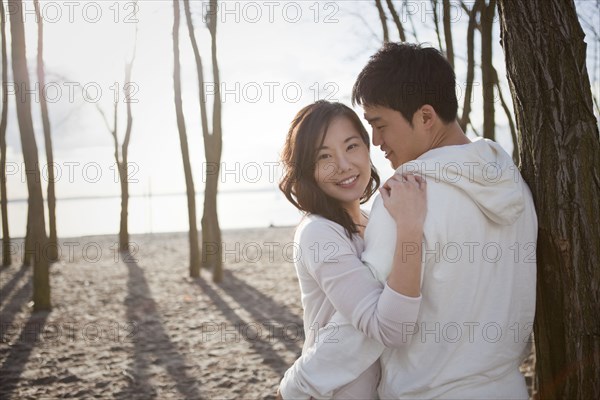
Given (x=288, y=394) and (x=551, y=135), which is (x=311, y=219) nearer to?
(x=288, y=394)

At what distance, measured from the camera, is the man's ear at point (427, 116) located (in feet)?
6.59

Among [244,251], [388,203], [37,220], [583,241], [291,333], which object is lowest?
[244,251]

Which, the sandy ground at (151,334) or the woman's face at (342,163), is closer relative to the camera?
the woman's face at (342,163)

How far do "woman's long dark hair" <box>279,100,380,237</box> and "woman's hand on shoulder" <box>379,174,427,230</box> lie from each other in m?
0.45

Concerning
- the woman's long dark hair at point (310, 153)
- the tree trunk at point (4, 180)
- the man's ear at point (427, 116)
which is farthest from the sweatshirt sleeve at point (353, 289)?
the tree trunk at point (4, 180)

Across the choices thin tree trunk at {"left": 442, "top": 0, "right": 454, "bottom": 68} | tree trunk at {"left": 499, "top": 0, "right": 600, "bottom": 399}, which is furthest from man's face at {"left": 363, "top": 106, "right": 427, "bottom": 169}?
thin tree trunk at {"left": 442, "top": 0, "right": 454, "bottom": 68}

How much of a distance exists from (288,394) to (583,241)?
4.40ft

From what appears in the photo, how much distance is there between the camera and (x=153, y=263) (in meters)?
14.1

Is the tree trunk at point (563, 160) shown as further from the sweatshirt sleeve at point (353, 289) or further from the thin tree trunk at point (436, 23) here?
the thin tree trunk at point (436, 23)

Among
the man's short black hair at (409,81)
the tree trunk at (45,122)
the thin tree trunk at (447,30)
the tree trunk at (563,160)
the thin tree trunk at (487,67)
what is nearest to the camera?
the man's short black hair at (409,81)

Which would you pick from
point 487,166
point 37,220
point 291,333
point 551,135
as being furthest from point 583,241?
point 37,220

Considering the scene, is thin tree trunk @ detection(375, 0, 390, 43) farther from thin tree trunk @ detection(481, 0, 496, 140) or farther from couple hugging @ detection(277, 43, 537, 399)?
couple hugging @ detection(277, 43, 537, 399)

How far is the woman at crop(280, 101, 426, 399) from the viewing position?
1718 mm

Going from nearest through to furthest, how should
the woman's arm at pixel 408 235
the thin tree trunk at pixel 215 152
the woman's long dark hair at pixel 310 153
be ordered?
1. the woman's arm at pixel 408 235
2. the woman's long dark hair at pixel 310 153
3. the thin tree trunk at pixel 215 152
